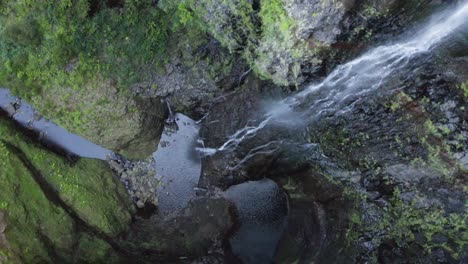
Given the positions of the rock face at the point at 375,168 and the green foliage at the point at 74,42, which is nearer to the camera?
the rock face at the point at 375,168

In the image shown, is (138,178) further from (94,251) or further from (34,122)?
(34,122)

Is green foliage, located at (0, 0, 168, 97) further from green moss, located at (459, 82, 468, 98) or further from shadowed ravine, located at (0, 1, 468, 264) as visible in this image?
green moss, located at (459, 82, 468, 98)

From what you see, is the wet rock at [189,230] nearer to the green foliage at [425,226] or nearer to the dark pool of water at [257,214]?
the dark pool of water at [257,214]

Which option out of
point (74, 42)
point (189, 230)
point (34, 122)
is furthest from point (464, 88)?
point (34, 122)

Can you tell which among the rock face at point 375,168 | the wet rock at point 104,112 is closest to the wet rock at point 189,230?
the rock face at point 375,168

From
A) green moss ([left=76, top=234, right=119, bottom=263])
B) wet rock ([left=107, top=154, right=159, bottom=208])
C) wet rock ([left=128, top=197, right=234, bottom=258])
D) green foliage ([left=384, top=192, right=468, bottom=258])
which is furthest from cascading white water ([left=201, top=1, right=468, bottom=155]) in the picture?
green moss ([left=76, top=234, right=119, bottom=263])

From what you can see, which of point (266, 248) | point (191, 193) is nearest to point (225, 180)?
point (191, 193)
